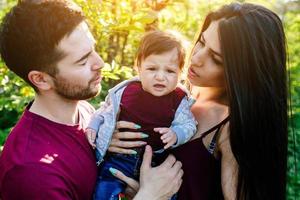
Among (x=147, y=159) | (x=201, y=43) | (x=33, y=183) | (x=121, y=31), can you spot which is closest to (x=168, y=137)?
(x=147, y=159)

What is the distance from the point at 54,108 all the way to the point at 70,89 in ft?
0.43

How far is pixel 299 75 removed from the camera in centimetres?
570

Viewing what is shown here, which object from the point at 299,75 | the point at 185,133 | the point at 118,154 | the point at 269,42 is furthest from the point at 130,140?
the point at 299,75

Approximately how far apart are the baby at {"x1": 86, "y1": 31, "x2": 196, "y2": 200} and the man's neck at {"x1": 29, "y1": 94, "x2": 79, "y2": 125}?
138 millimetres

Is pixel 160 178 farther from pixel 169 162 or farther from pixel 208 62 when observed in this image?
pixel 208 62

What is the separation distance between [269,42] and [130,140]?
2.90ft

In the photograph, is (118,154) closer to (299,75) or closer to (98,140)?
(98,140)

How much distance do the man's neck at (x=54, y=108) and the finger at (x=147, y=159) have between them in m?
0.43

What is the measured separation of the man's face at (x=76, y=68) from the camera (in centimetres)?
274

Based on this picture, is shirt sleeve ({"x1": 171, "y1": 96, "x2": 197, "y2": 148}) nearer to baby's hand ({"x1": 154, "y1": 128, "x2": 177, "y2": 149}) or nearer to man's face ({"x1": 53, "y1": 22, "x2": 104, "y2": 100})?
baby's hand ({"x1": 154, "y1": 128, "x2": 177, "y2": 149})

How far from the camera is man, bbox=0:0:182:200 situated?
99.3 inches

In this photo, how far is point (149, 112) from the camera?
2785 millimetres

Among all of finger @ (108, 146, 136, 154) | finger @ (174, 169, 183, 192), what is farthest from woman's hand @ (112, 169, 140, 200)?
finger @ (174, 169, 183, 192)

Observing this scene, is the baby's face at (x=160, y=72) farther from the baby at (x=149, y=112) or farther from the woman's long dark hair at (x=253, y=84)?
the woman's long dark hair at (x=253, y=84)
